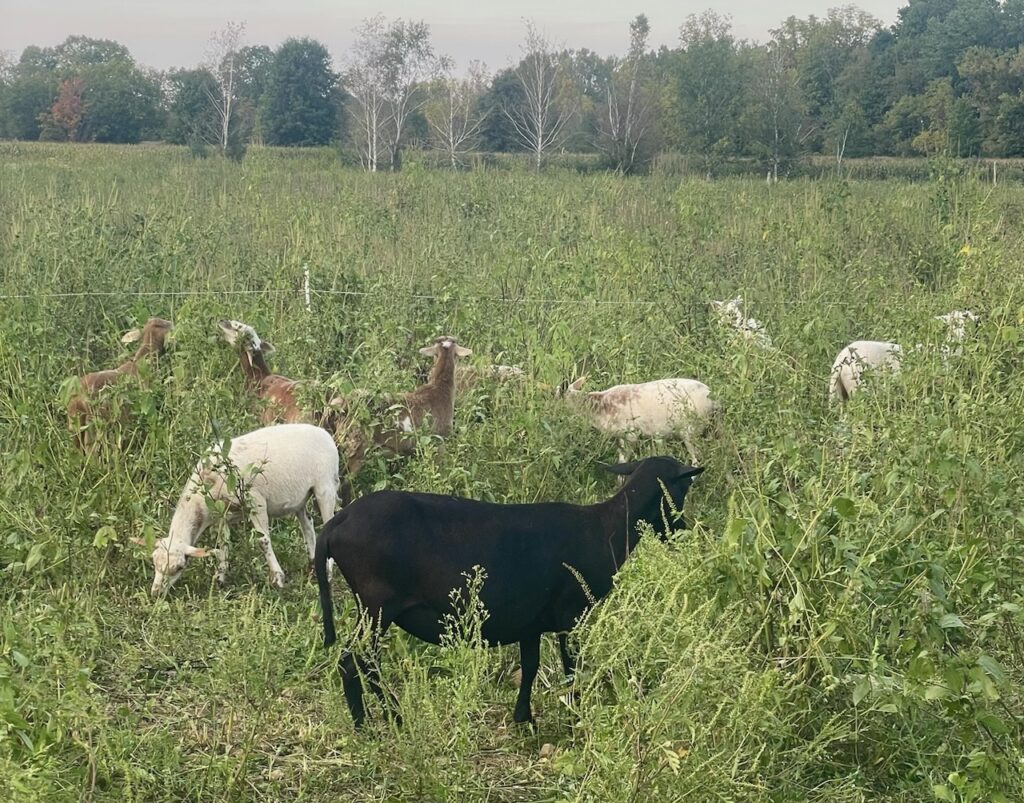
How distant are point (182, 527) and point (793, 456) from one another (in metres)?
3.02

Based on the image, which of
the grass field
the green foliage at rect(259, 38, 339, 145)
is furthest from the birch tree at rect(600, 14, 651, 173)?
the grass field

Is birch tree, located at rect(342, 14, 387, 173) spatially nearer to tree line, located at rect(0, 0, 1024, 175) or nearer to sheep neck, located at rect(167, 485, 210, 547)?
tree line, located at rect(0, 0, 1024, 175)

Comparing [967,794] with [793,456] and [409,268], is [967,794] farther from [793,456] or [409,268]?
[409,268]

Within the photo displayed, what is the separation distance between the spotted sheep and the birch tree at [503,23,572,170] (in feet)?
99.6

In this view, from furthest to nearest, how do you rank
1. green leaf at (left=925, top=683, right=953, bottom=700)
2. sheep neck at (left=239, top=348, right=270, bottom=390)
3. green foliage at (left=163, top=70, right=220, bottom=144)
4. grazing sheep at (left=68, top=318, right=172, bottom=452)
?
green foliage at (left=163, top=70, right=220, bottom=144) < sheep neck at (left=239, top=348, right=270, bottom=390) < grazing sheep at (left=68, top=318, right=172, bottom=452) < green leaf at (left=925, top=683, right=953, bottom=700)

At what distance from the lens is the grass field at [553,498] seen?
3803 mm

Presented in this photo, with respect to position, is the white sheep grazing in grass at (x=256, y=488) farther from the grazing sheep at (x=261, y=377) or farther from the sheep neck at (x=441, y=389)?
the sheep neck at (x=441, y=389)

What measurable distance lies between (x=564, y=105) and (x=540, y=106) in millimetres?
3500

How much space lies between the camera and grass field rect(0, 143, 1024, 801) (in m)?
3.80

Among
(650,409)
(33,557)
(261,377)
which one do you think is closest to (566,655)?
(33,557)

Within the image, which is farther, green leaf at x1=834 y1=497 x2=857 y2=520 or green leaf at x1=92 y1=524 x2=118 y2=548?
green leaf at x1=92 y1=524 x2=118 y2=548

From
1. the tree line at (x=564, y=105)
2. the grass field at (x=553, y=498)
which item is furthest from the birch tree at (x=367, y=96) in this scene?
the grass field at (x=553, y=498)

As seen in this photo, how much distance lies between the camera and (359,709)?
4.37 metres

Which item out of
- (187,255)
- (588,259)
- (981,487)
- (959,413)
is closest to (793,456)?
(981,487)
